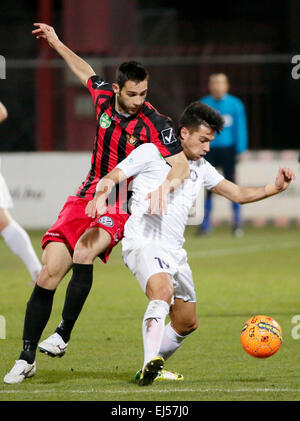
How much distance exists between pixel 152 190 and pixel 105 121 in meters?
0.68

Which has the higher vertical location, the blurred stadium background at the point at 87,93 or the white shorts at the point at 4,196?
the blurred stadium background at the point at 87,93

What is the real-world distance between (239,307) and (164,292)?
9.81ft

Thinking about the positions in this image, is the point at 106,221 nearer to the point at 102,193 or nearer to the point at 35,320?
the point at 102,193

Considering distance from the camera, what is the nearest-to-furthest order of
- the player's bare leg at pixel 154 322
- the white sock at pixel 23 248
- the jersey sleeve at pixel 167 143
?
the player's bare leg at pixel 154 322, the jersey sleeve at pixel 167 143, the white sock at pixel 23 248

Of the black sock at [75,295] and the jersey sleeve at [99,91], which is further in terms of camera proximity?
the jersey sleeve at [99,91]

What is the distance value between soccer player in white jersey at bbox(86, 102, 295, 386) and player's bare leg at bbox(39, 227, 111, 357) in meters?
0.18

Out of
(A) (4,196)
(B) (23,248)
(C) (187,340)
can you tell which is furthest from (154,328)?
(A) (4,196)

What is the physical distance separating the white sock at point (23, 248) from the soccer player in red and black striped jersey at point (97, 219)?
2.52 m

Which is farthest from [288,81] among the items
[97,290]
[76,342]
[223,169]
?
[76,342]

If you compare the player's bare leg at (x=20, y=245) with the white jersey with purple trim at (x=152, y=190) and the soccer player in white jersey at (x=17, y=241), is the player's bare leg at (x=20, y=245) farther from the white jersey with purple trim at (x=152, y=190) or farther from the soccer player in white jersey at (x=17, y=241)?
the white jersey with purple trim at (x=152, y=190)

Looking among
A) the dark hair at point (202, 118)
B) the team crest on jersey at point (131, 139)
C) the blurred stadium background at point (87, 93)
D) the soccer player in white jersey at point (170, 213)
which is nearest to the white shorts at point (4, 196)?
the team crest on jersey at point (131, 139)

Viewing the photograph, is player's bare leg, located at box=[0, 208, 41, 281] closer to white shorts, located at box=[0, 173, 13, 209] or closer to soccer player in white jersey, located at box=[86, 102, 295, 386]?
white shorts, located at box=[0, 173, 13, 209]

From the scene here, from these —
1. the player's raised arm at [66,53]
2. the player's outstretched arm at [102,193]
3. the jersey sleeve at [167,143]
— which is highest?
the player's raised arm at [66,53]

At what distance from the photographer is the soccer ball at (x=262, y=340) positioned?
5.93 meters
